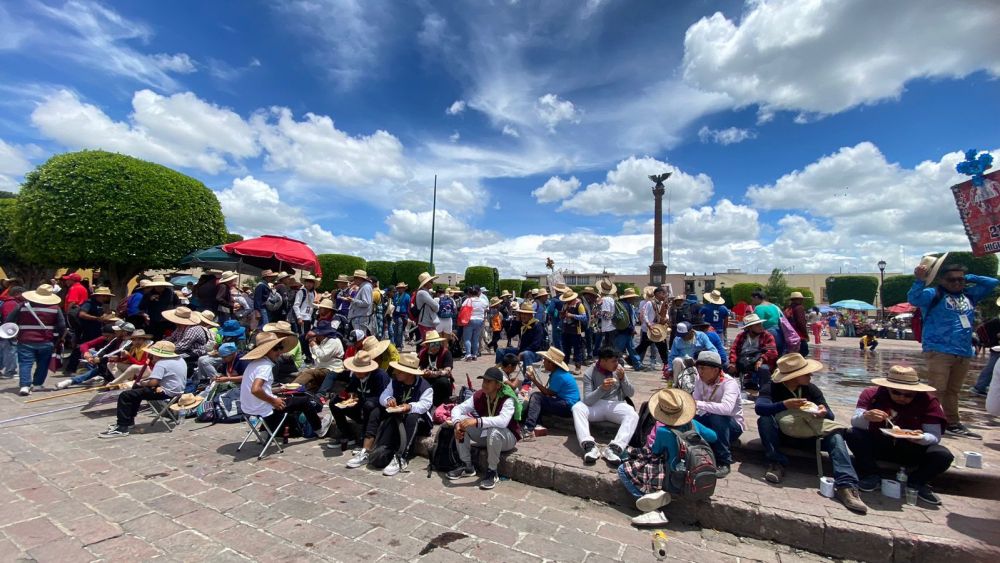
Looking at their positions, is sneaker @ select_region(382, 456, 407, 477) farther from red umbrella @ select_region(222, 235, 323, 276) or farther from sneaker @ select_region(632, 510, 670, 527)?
red umbrella @ select_region(222, 235, 323, 276)

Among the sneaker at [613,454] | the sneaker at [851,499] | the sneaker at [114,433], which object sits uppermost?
the sneaker at [851,499]

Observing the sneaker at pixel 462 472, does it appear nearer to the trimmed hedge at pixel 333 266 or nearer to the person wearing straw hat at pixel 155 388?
the person wearing straw hat at pixel 155 388

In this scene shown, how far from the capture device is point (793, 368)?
4.12 m

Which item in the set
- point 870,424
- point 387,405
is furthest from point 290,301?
point 870,424

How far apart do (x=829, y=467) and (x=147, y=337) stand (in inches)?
360

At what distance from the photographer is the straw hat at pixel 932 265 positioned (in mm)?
4777

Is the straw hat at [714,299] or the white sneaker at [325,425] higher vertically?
the straw hat at [714,299]

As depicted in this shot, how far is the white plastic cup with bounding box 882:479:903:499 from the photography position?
357cm

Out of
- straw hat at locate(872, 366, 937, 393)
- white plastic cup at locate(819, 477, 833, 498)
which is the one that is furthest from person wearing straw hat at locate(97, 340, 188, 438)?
straw hat at locate(872, 366, 937, 393)

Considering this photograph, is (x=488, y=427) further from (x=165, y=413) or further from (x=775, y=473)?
(x=165, y=413)

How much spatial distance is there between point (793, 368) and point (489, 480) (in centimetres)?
318

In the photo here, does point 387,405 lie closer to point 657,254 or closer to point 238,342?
point 238,342

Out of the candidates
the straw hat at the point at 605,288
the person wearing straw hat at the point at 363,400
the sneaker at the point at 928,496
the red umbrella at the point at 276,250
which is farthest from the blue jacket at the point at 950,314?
Answer: the red umbrella at the point at 276,250

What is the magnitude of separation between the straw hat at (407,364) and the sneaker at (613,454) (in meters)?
2.25
